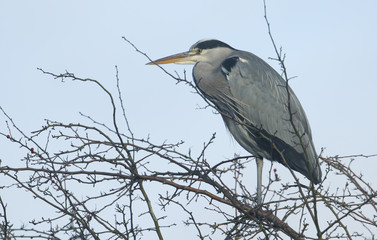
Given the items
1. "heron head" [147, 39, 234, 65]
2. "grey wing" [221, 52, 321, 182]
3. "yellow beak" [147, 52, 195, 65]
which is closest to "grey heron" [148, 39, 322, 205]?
"grey wing" [221, 52, 321, 182]

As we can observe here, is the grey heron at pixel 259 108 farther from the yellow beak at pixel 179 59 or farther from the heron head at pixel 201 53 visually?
the yellow beak at pixel 179 59

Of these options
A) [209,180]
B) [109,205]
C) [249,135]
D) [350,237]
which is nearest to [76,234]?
[109,205]

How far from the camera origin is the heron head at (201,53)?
5395mm

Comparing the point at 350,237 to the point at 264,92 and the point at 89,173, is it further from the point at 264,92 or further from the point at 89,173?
the point at 264,92

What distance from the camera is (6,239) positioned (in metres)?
2.63

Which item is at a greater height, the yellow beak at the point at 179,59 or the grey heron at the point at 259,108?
the yellow beak at the point at 179,59

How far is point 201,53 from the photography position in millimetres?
5457

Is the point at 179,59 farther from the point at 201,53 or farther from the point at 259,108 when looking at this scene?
the point at 259,108

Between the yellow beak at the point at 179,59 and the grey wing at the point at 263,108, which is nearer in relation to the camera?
the grey wing at the point at 263,108

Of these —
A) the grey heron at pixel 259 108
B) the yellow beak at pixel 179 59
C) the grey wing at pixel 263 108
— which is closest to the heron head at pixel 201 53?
the yellow beak at pixel 179 59

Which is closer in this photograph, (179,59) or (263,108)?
(263,108)

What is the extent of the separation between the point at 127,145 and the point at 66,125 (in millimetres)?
370

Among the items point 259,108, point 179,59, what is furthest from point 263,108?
point 179,59

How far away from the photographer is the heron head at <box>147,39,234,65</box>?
539cm
